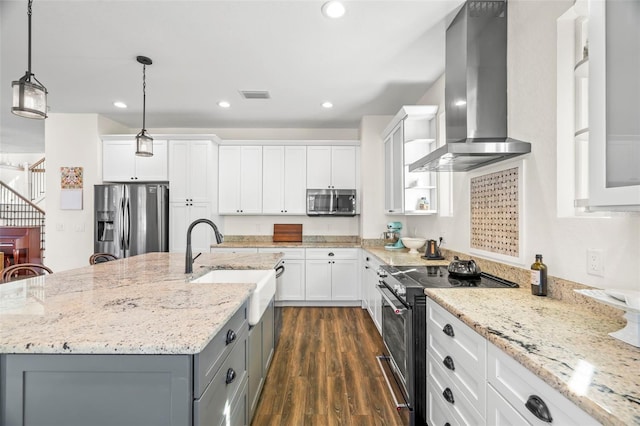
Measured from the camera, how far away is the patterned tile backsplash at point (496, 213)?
1.90m

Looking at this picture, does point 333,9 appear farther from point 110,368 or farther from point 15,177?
point 15,177

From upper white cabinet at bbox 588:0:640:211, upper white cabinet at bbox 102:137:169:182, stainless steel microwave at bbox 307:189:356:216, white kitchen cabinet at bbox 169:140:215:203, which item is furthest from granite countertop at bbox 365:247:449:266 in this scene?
upper white cabinet at bbox 102:137:169:182

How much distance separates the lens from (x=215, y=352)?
3.45 feet

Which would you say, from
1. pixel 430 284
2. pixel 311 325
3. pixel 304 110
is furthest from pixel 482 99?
pixel 311 325

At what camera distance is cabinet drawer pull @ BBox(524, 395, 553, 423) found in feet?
2.72

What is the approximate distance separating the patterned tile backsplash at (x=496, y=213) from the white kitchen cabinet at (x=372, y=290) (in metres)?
1.03

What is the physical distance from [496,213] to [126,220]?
4430mm

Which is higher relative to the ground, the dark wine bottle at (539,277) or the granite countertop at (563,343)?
the dark wine bottle at (539,277)

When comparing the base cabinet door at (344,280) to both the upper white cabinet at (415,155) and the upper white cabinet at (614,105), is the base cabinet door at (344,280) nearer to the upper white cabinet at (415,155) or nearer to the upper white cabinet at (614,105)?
the upper white cabinet at (415,155)

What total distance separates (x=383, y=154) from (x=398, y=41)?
6.39 feet

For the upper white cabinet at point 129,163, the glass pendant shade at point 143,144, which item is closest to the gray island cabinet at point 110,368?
the glass pendant shade at point 143,144

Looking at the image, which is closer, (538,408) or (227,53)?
(538,408)

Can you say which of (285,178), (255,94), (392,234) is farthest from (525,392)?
(285,178)

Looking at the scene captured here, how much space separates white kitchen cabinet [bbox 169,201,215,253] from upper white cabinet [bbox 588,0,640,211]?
418cm
